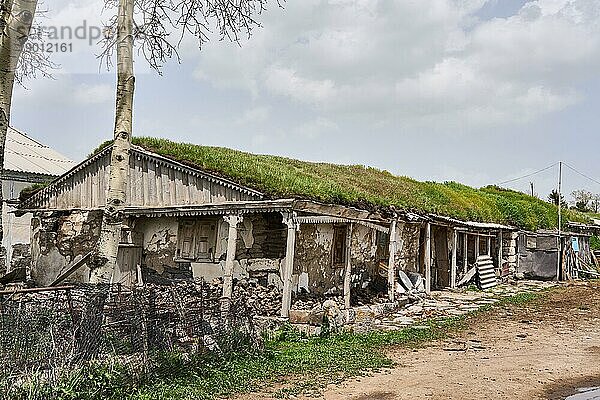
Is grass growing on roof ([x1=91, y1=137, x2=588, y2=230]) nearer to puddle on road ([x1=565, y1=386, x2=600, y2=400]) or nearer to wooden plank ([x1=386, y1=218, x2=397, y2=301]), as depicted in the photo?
wooden plank ([x1=386, y1=218, x2=397, y2=301])

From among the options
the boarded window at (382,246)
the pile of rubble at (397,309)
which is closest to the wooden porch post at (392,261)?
the pile of rubble at (397,309)

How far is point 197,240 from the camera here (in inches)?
539

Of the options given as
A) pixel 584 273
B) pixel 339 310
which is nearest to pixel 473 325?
pixel 339 310

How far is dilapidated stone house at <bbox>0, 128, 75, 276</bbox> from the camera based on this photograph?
63.5 feet

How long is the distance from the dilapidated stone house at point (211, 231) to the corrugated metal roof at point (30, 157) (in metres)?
5.66

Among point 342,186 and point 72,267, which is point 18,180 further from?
point 342,186

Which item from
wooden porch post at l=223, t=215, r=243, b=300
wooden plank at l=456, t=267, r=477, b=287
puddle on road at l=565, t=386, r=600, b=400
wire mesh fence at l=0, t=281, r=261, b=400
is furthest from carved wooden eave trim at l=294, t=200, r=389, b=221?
wooden plank at l=456, t=267, r=477, b=287

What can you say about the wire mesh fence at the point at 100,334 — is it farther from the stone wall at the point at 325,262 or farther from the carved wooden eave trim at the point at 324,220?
the stone wall at the point at 325,262

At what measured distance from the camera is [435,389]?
7887mm

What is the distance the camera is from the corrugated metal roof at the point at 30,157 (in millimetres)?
20531

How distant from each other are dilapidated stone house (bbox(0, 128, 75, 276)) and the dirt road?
12.9 meters

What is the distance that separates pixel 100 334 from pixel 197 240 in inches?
265

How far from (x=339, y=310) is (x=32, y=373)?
6.42 meters

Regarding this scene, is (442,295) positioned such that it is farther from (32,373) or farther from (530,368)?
(32,373)
